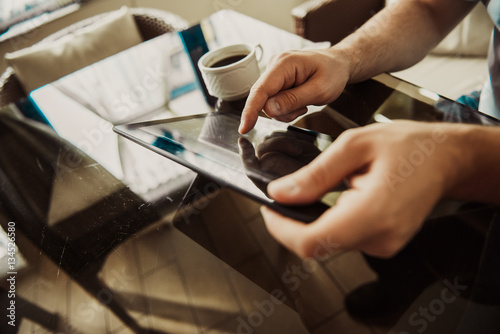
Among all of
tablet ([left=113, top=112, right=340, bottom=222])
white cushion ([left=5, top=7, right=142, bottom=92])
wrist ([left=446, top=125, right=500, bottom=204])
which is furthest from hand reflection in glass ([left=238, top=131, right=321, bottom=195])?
white cushion ([left=5, top=7, right=142, bottom=92])

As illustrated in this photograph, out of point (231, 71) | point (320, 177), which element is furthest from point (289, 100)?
point (320, 177)

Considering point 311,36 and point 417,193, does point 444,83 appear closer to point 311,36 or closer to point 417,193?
point 311,36

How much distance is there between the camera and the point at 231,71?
0.61 m

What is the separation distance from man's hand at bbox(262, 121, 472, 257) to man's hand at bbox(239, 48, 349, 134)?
0.70ft

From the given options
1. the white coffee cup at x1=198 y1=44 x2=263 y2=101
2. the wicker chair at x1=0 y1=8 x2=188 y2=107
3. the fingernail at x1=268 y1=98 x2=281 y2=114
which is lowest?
the fingernail at x1=268 y1=98 x2=281 y2=114

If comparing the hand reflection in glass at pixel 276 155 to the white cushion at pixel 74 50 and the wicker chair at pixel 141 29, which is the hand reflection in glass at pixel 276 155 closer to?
the wicker chair at pixel 141 29

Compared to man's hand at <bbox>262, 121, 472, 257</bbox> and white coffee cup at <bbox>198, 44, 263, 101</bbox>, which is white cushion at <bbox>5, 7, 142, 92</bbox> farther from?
man's hand at <bbox>262, 121, 472, 257</bbox>

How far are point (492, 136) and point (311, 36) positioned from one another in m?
0.79

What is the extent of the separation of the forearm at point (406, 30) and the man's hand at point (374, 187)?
1.40 ft

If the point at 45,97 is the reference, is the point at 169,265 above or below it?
below

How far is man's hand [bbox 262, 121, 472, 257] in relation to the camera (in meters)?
0.30

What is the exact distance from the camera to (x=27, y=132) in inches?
29.3

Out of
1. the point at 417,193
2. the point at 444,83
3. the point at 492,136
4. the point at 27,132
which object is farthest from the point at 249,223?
the point at 444,83

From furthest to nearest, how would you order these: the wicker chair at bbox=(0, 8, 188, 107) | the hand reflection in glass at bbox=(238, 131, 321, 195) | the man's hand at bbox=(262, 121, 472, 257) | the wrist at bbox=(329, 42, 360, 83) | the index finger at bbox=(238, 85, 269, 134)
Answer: the wicker chair at bbox=(0, 8, 188, 107), the wrist at bbox=(329, 42, 360, 83), the index finger at bbox=(238, 85, 269, 134), the hand reflection in glass at bbox=(238, 131, 321, 195), the man's hand at bbox=(262, 121, 472, 257)
